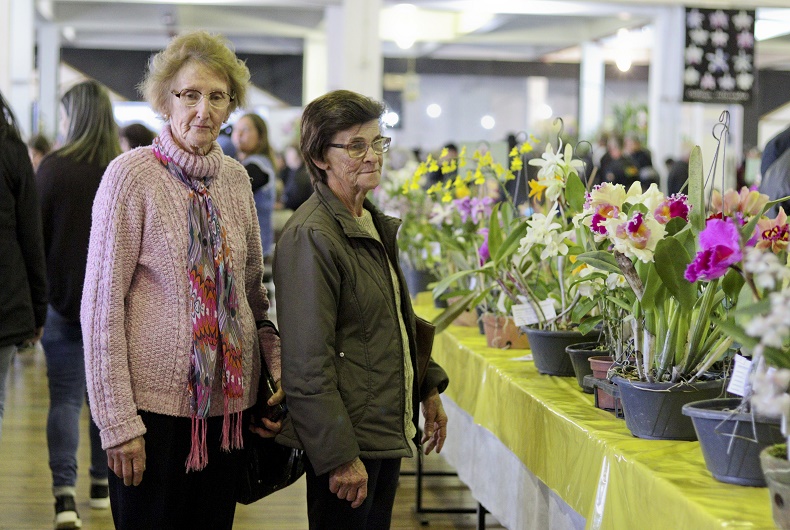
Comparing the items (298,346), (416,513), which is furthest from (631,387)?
(416,513)

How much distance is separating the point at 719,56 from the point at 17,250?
919cm

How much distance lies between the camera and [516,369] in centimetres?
266

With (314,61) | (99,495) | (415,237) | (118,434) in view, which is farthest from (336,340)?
(314,61)

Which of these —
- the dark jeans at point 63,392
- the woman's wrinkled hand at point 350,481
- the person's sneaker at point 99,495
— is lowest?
the person's sneaker at point 99,495

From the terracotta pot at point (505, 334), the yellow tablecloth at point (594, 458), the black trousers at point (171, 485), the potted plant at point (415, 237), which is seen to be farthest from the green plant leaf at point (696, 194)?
the potted plant at point (415, 237)

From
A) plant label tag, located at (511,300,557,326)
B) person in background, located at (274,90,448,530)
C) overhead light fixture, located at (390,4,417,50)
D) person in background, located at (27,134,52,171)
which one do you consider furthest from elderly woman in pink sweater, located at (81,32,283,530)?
overhead light fixture, located at (390,4,417,50)

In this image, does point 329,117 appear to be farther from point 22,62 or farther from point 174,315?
point 22,62

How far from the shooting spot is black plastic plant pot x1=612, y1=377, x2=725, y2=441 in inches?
70.1

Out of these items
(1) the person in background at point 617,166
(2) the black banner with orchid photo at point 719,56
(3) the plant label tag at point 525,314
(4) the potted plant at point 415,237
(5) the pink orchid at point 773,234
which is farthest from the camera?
(2) the black banner with orchid photo at point 719,56

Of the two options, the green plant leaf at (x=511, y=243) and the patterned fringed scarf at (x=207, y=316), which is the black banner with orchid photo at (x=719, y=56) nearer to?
the green plant leaf at (x=511, y=243)

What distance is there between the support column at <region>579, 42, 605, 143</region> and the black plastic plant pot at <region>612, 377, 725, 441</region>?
1439cm

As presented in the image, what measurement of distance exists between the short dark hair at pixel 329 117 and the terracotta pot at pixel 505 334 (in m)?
1.15

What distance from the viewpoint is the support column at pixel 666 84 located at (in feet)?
35.3

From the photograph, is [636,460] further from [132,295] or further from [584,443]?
[132,295]
